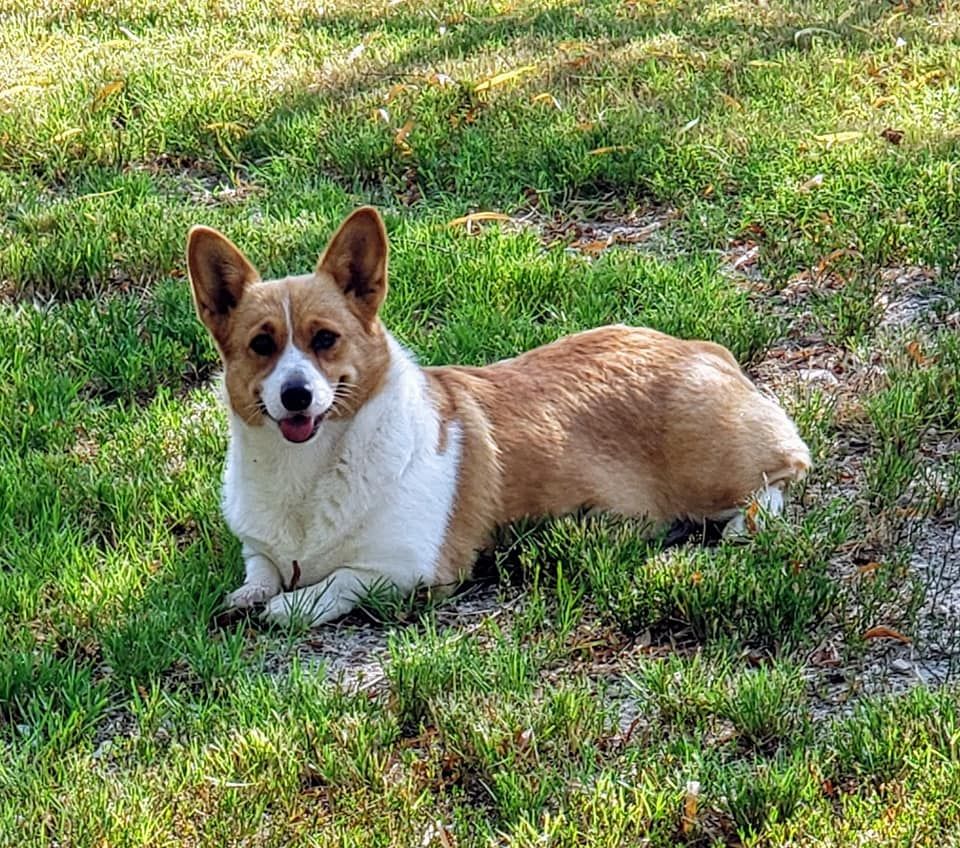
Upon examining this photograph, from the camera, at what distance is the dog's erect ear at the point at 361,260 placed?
13.4 feet

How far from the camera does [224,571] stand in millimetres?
4176

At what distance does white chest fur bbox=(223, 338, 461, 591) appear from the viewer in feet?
13.2

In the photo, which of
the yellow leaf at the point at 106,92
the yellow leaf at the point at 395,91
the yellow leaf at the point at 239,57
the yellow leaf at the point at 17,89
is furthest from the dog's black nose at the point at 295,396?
the yellow leaf at the point at 239,57

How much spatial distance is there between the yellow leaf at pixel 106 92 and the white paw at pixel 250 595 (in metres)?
4.02

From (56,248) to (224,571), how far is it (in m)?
2.46

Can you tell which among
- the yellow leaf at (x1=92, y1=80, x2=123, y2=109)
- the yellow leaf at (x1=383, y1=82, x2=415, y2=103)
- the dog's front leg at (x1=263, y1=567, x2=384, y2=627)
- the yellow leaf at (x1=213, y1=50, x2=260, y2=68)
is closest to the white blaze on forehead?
the dog's front leg at (x1=263, y1=567, x2=384, y2=627)

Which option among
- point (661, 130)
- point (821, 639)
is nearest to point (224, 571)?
point (821, 639)

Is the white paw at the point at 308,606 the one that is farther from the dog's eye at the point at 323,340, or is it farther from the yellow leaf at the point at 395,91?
the yellow leaf at the point at 395,91

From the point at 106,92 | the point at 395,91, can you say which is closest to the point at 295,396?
the point at 395,91

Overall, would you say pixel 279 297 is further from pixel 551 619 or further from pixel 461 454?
pixel 551 619

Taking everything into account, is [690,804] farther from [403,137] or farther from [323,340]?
[403,137]

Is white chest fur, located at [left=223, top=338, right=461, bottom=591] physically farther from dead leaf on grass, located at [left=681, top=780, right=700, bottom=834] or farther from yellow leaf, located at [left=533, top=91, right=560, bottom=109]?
yellow leaf, located at [left=533, top=91, right=560, bottom=109]

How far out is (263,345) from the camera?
3.96 m

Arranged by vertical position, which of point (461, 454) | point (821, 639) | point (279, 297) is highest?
point (279, 297)
